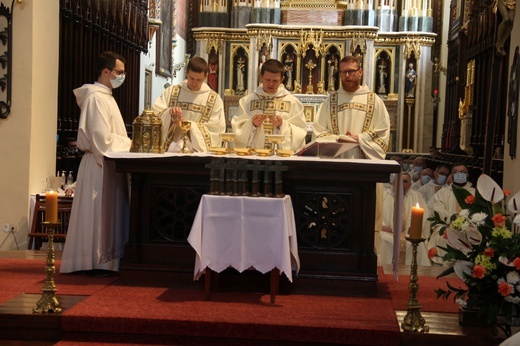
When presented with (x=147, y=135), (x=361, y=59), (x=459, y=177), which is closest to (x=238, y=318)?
(x=147, y=135)

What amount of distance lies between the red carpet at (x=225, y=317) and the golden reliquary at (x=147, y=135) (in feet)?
4.10

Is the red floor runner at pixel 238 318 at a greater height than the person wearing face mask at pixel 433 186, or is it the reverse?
the person wearing face mask at pixel 433 186

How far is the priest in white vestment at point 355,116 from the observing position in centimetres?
748

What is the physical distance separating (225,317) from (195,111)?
285 cm

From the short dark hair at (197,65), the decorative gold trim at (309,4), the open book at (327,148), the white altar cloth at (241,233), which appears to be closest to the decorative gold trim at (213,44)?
the decorative gold trim at (309,4)

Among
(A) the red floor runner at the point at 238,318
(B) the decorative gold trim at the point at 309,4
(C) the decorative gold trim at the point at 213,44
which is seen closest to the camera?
(A) the red floor runner at the point at 238,318

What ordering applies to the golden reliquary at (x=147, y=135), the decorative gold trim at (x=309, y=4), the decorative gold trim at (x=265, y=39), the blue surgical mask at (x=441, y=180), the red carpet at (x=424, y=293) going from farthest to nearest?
1. the decorative gold trim at (x=309, y=4)
2. the decorative gold trim at (x=265, y=39)
3. the blue surgical mask at (x=441, y=180)
4. the golden reliquary at (x=147, y=135)
5. the red carpet at (x=424, y=293)

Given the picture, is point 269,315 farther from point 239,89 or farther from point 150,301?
point 239,89

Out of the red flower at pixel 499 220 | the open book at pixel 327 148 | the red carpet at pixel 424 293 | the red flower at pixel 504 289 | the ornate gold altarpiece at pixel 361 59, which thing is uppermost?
the ornate gold altarpiece at pixel 361 59

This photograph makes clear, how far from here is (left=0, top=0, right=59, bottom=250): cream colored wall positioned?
883cm

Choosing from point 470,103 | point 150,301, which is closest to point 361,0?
point 470,103

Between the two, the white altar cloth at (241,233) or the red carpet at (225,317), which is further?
the white altar cloth at (241,233)

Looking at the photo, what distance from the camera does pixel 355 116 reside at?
7.84m

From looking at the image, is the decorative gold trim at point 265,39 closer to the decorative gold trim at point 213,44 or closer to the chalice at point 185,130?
the decorative gold trim at point 213,44
